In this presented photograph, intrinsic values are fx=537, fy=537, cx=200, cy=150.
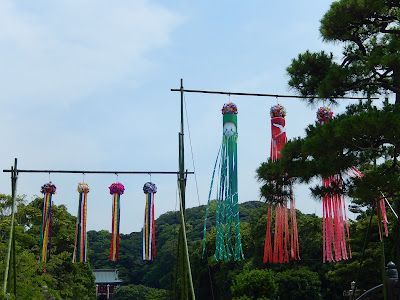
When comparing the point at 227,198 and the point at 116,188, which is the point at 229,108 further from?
the point at 116,188

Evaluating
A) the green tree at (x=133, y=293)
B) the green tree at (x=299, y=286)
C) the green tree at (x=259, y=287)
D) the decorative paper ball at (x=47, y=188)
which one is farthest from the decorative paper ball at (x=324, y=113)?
the green tree at (x=133, y=293)

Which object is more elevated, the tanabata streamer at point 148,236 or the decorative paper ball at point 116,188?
the decorative paper ball at point 116,188

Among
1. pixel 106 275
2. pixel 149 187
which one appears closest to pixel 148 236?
pixel 149 187

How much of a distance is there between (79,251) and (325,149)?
6381mm

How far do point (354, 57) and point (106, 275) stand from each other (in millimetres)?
47563

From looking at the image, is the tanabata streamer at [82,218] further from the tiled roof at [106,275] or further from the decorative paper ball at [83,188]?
the tiled roof at [106,275]

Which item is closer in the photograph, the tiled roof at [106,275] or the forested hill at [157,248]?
the forested hill at [157,248]

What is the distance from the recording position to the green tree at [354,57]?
8.01m

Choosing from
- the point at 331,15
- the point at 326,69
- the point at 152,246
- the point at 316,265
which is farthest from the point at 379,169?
the point at 316,265

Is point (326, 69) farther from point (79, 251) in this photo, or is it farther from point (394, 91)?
point (79, 251)

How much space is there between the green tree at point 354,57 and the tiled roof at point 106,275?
4606cm

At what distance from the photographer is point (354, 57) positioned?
8578 mm

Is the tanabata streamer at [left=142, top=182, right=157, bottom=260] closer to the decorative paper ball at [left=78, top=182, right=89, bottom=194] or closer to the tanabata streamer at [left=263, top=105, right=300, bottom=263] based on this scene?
the decorative paper ball at [left=78, top=182, right=89, bottom=194]

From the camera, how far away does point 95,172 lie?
980 cm
